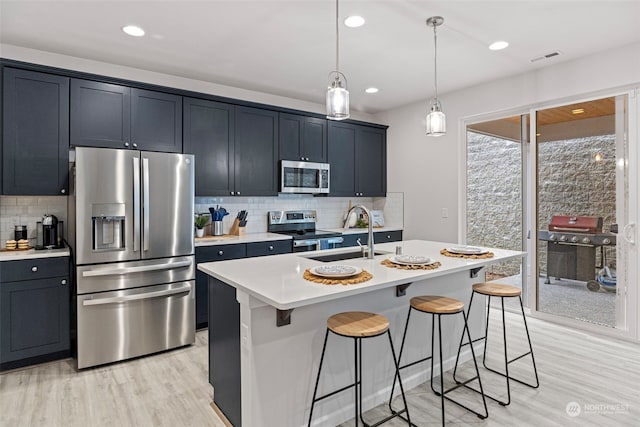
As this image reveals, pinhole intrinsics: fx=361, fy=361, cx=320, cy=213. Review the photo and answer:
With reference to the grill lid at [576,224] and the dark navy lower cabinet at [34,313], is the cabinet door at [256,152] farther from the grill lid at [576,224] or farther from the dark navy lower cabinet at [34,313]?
the grill lid at [576,224]

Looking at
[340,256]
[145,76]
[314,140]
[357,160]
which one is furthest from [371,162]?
[145,76]

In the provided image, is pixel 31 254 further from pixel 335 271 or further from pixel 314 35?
pixel 314 35

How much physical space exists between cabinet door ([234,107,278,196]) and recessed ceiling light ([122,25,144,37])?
133 centimetres

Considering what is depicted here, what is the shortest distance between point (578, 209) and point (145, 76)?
4.68 meters

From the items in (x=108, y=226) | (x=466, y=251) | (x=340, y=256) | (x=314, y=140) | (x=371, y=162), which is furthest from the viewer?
(x=371, y=162)

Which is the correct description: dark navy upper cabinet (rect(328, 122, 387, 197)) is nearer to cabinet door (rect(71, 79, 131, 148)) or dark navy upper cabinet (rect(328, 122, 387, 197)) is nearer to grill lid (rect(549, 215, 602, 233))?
grill lid (rect(549, 215, 602, 233))

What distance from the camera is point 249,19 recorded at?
8.98 ft

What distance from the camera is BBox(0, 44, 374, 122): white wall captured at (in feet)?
10.5

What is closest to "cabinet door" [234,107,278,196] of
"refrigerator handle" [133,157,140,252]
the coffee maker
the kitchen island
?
"refrigerator handle" [133,157,140,252]

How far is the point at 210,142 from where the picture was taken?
394cm

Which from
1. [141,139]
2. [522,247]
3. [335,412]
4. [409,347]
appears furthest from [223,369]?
[522,247]

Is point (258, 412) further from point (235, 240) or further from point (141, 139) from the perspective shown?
point (141, 139)

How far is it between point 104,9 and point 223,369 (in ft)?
8.54

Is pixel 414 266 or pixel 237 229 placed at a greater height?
pixel 237 229
